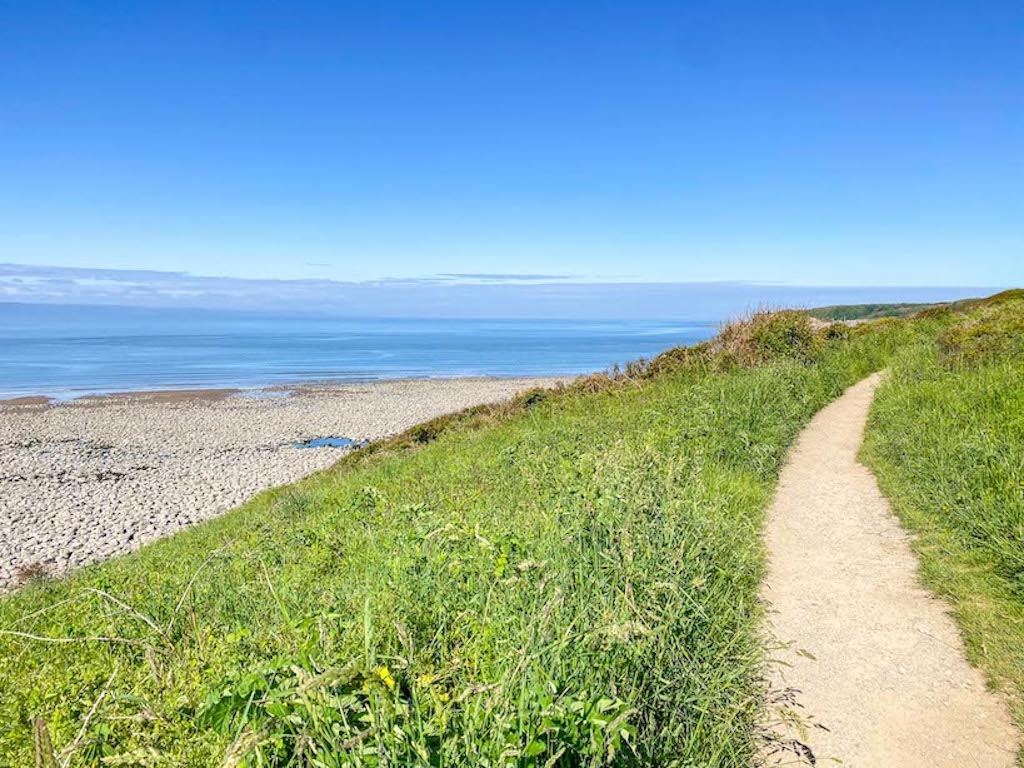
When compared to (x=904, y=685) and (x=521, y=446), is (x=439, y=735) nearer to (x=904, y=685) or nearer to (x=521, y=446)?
(x=904, y=685)

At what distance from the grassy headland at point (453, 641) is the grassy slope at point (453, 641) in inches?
0.7

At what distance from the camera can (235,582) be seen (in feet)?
19.6

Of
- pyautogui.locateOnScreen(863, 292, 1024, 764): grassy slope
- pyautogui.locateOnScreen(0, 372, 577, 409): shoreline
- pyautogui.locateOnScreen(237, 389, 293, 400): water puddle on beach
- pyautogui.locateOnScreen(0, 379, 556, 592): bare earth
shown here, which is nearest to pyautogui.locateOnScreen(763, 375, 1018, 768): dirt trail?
pyautogui.locateOnScreen(863, 292, 1024, 764): grassy slope

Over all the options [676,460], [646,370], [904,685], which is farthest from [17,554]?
[904,685]

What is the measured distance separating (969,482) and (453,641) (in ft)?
19.5

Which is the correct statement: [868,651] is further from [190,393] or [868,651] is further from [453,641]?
[190,393]

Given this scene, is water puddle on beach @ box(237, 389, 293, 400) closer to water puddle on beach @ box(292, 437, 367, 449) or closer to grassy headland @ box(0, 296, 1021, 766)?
water puddle on beach @ box(292, 437, 367, 449)

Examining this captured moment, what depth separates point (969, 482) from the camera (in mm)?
6941

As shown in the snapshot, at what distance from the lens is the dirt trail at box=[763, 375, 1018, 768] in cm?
378

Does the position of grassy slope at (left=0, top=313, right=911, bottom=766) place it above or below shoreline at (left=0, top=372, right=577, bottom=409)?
above

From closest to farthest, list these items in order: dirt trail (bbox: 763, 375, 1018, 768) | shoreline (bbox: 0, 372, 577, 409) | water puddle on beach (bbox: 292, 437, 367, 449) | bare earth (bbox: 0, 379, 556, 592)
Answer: dirt trail (bbox: 763, 375, 1018, 768)
bare earth (bbox: 0, 379, 556, 592)
water puddle on beach (bbox: 292, 437, 367, 449)
shoreline (bbox: 0, 372, 577, 409)

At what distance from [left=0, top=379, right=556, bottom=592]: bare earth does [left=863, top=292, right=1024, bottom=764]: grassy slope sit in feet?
61.7

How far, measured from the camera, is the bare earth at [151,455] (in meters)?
21.6

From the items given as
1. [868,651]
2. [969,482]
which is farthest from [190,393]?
[868,651]
